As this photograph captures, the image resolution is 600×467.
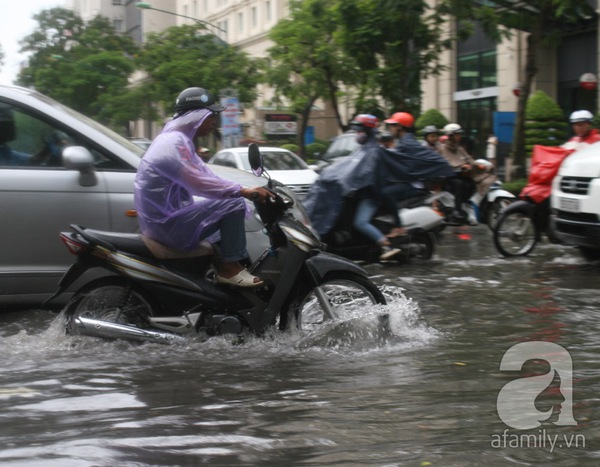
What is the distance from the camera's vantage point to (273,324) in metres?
6.12

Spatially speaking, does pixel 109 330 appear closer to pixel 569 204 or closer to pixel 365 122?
pixel 365 122

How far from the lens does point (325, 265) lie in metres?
6.09

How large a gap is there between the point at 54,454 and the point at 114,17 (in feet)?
332

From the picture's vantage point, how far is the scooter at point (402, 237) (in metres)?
10.8

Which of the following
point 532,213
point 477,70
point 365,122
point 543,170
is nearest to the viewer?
point 365,122

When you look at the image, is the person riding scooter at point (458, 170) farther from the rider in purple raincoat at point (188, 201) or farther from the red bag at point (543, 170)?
the rider in purple raincoat at point (188, 201)

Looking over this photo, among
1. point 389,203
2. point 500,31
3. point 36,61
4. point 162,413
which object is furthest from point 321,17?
point 36,61

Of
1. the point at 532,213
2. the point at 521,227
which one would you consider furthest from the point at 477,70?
the point at 532,213

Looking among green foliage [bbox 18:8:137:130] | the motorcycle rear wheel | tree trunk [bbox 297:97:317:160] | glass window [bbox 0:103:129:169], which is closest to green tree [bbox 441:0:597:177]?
tree trunk [bbox 297:97:317:160]

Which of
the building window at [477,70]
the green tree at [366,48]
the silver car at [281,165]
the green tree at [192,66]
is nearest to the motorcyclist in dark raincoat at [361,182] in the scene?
the silver car at [281,165]

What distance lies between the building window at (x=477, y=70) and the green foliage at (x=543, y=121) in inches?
195

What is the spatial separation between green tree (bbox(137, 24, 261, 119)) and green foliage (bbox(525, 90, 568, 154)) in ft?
52.2

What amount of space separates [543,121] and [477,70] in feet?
21.4

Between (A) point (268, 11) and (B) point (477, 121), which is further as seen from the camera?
(A) point (268, 11)
